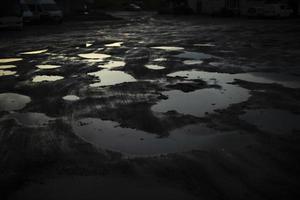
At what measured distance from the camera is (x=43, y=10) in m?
38.1

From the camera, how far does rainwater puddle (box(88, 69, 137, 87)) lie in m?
10.3

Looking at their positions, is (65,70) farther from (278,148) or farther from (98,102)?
(278,148)

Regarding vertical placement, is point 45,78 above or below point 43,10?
below

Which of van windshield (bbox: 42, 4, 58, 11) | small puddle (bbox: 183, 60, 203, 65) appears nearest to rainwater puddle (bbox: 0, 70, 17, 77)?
small puddle (bbox: 183, 60, 203, 65)

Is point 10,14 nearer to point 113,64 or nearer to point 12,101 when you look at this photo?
point 113,64

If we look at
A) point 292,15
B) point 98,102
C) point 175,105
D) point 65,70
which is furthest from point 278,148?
point 292,15

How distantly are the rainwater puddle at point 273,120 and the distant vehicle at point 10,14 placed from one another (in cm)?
2546

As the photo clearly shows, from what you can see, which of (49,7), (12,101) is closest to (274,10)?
(49,7)

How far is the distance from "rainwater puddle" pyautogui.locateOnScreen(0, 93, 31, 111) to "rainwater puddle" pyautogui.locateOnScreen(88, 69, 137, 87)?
6.05 feet

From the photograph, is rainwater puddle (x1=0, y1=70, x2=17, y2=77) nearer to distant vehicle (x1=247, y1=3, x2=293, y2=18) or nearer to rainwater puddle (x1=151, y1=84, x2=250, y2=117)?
rainwater puddle (x1=151, y1=84, x2=250, y2=117)

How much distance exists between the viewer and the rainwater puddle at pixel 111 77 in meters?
10.3

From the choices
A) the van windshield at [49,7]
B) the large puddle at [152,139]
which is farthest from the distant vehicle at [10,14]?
the large puddle at [152,139]

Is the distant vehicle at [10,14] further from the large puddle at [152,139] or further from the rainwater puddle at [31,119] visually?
the large puddle at [152,139]

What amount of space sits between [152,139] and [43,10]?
114ft
